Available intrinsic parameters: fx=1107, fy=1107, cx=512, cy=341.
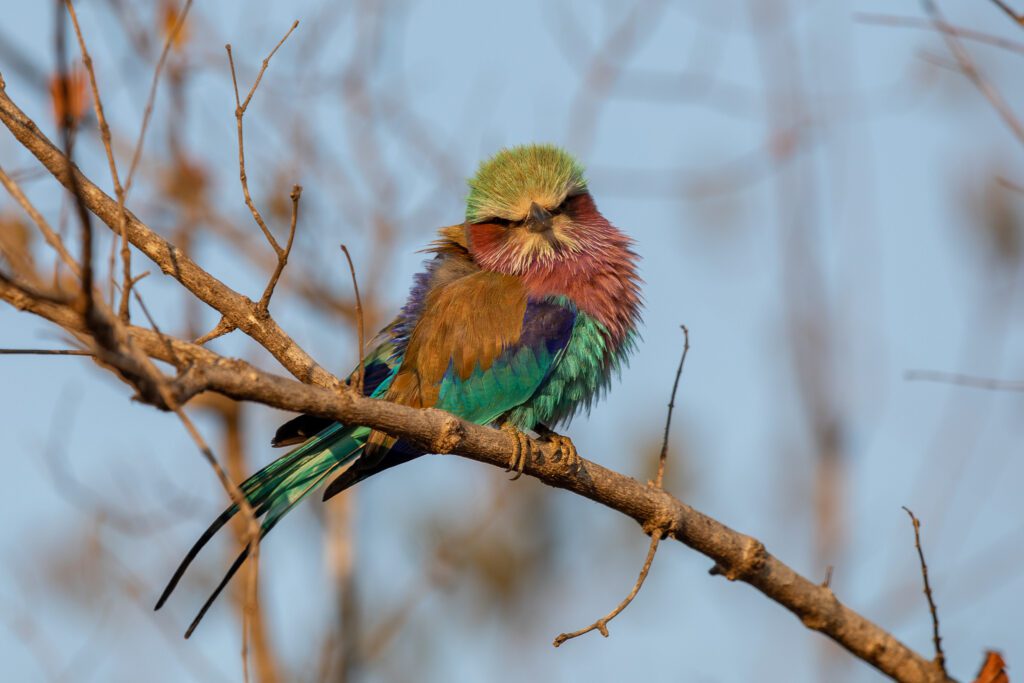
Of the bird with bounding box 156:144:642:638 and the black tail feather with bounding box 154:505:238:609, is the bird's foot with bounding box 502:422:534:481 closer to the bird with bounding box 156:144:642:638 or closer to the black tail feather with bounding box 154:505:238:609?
the bird with bounding box 156:144:642:638

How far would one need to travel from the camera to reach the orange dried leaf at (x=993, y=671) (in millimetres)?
3457

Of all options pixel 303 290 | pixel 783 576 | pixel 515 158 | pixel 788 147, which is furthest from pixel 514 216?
pixel 788 147

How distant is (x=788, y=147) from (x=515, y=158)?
4160 mm

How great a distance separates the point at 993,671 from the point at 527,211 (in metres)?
2.37

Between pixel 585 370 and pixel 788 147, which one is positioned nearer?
pixel 585 370

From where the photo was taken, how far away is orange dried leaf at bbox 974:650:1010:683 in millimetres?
3457

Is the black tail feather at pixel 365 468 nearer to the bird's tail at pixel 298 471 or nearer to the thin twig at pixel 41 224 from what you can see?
the bird's tail at pixel 298 471

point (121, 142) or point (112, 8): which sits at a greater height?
point (112, 8)

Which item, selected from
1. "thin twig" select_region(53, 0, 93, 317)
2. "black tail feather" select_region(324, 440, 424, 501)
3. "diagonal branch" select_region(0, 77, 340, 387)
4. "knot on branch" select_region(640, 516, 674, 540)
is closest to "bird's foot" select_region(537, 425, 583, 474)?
"knot on branch" select_region(640, 516, 674, 540)

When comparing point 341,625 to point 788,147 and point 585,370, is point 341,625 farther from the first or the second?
point 788,147

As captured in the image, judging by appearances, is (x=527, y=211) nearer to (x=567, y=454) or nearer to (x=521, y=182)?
(x=521, y=182)

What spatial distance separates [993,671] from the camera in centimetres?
346

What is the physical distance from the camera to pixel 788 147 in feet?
26.8

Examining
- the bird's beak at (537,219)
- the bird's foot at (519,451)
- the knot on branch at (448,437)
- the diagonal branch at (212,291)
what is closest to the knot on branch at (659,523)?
the bird's foot at (519,451)
